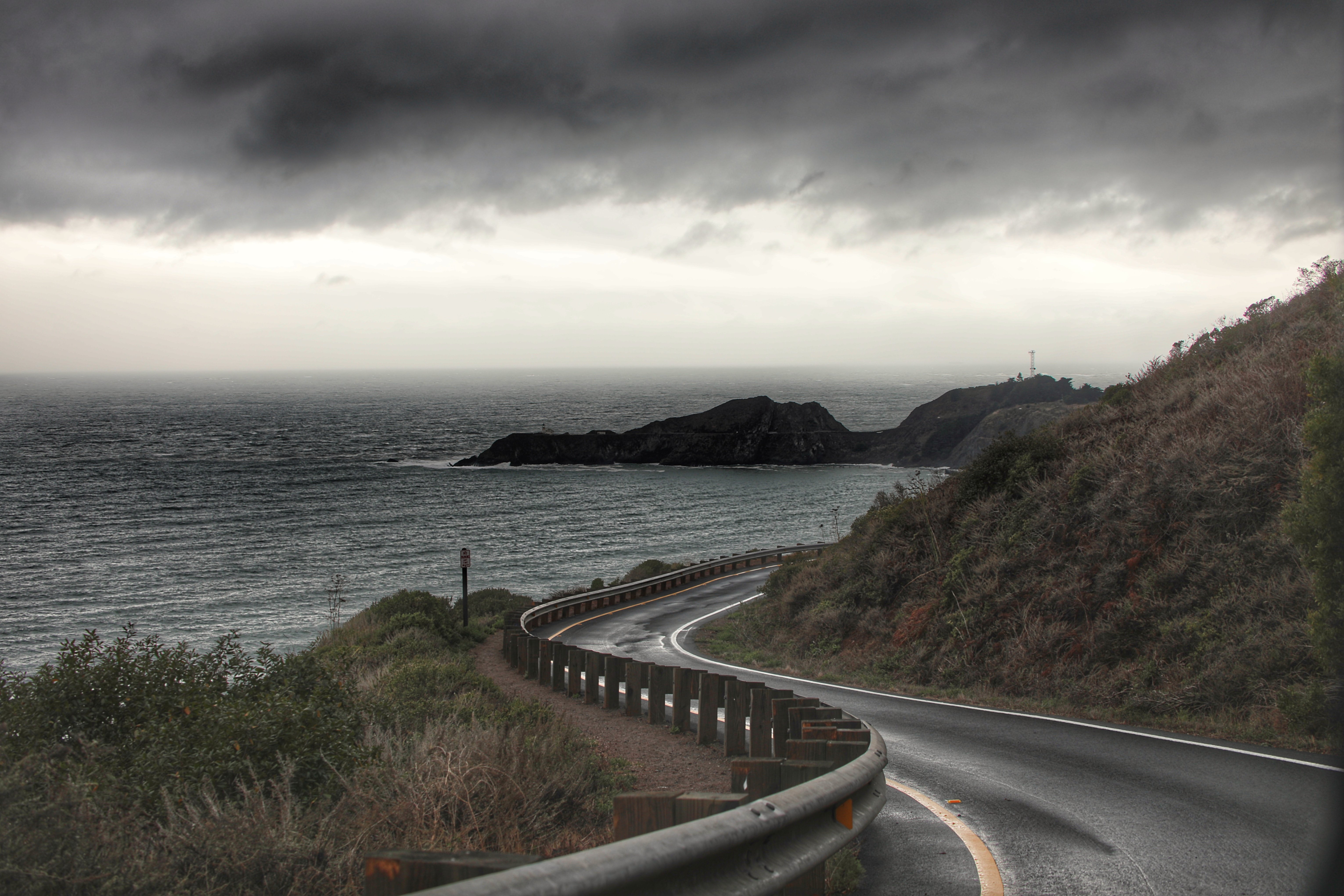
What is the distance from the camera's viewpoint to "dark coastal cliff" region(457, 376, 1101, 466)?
10869 cm

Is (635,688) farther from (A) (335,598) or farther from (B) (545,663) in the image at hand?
(A) (335,598)

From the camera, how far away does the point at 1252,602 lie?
413 inches

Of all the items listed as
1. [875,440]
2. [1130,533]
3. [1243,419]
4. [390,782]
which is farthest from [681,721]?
[875,440]

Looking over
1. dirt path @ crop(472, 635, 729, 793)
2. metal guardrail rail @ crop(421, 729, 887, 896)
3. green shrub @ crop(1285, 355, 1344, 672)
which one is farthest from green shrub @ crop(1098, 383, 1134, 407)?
metal guardrail rail @ crop(421, 729, 887, 896)

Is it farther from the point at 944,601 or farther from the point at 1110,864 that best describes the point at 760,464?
the point at 1110,864

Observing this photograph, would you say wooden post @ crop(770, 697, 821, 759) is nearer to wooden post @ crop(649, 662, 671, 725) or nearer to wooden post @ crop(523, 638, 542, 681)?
wooden post @ crop(649, 662, 671, 725)

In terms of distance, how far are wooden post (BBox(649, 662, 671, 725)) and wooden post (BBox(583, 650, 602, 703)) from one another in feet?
6.42

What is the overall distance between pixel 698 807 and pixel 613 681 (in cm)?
871

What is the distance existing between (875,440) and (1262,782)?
11453 cm

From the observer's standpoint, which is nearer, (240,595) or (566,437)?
(240,595)

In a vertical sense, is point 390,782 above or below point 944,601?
above

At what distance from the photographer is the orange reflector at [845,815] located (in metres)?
3.49

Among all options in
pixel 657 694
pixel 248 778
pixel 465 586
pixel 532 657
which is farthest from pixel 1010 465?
pixel 248 778

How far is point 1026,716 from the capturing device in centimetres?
1035
